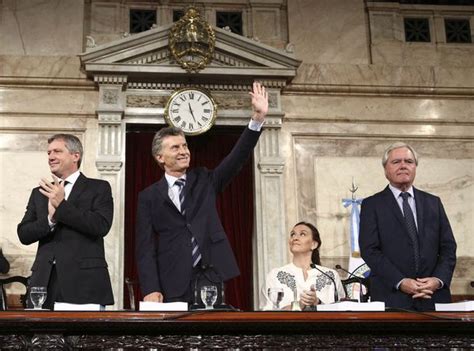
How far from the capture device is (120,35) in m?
8.32

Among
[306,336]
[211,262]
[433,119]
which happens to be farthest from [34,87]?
[306,336]

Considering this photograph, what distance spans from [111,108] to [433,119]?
341 centimetres

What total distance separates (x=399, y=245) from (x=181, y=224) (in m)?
1.19

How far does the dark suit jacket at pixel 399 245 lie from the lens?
4090 mm

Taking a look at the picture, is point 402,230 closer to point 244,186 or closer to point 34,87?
point 244,186

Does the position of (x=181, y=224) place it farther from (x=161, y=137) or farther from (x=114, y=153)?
(x=114, y=153)

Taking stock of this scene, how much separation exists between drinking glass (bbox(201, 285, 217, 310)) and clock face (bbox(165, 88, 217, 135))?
189 inches

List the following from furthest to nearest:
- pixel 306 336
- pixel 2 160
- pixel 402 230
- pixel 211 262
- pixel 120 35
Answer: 1. pixel 120 35
2. pixel 2 160
3. pixel 402 230
4. pixel 211 262
5. pixel 306 336

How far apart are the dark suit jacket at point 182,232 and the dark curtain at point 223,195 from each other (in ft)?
13.9

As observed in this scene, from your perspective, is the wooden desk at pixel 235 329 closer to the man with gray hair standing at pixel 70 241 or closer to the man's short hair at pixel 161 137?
the man with gray hair standing at pixel 70 241

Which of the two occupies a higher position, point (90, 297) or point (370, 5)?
point (370, 5)

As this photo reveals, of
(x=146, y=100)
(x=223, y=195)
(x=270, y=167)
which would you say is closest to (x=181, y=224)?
(x=270, y=167)

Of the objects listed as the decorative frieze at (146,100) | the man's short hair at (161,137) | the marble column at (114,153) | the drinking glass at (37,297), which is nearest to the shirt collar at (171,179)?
the man's short hair at (161,137)

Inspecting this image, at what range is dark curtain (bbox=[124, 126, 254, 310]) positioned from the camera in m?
8.35
